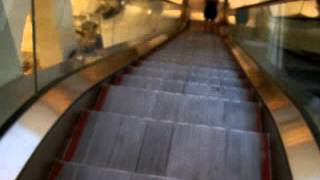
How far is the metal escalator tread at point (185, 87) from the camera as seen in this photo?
3137 mm

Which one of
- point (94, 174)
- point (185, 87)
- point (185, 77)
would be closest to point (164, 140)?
point (94, 174)

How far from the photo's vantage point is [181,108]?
264 cm

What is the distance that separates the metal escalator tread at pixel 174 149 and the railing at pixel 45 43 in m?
0.37

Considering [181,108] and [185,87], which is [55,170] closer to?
[181,108]

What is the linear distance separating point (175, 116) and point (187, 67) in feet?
6.74

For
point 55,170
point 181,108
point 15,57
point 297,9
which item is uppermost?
point 297,9

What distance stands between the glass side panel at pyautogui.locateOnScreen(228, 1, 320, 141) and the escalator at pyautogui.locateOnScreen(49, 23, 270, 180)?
0.28 metres

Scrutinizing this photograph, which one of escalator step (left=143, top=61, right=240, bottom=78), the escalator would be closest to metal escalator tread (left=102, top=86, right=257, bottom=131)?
the escalator

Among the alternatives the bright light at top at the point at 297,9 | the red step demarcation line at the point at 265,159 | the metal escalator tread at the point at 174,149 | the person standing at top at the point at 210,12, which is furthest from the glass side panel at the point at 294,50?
the person standing at top at the point at 210,12

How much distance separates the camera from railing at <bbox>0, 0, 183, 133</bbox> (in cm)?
194

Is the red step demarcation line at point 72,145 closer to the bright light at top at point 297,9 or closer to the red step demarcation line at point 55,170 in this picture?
the red step demarcation line at point 55,170

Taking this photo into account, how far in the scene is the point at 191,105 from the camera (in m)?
2.68

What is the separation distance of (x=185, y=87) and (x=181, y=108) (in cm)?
71

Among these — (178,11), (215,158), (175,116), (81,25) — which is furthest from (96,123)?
(178,11)
